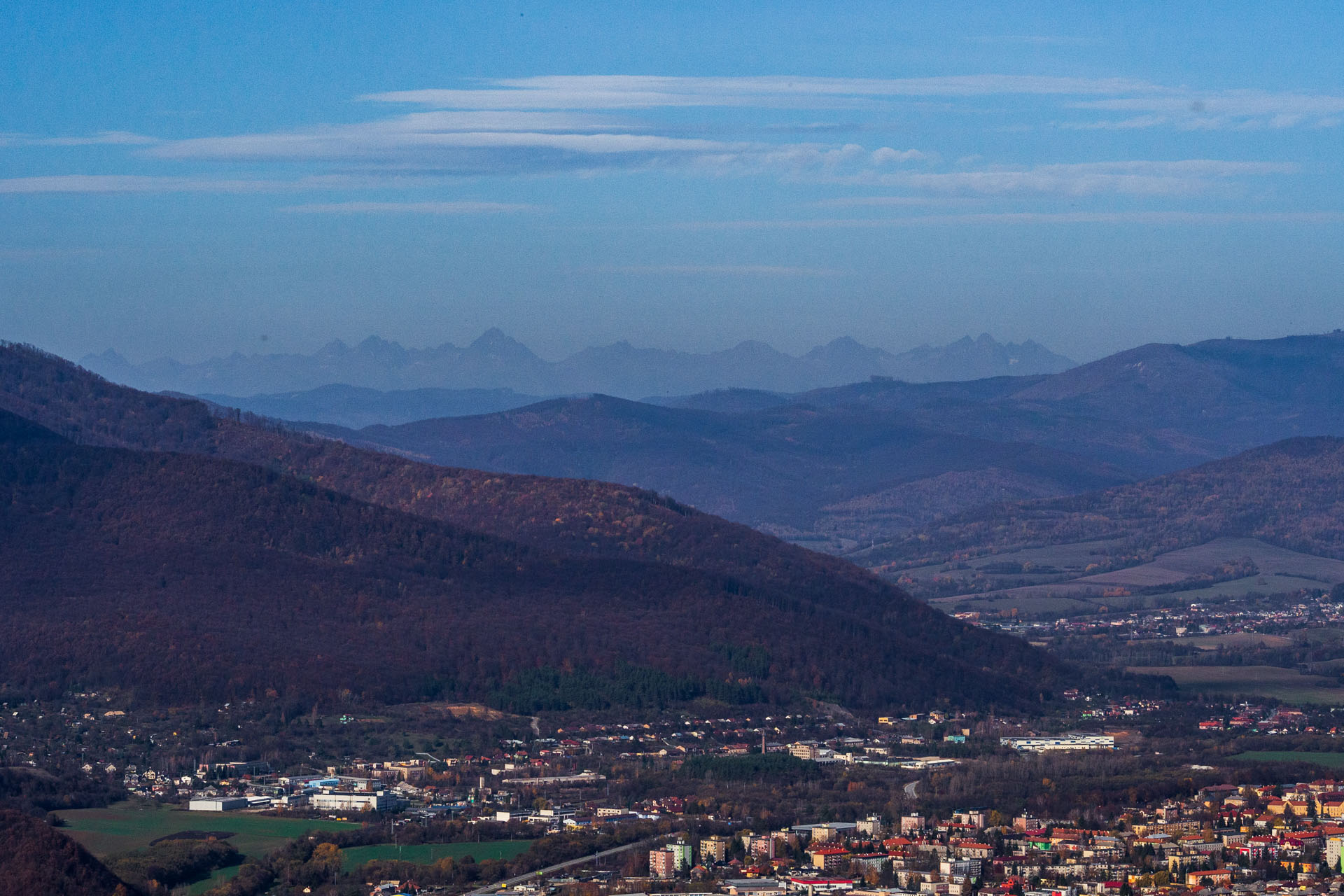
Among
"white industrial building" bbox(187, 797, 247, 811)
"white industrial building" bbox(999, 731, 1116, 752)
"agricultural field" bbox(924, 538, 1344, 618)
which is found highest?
"agricultural field" bbox(924, 538, 1344, 618)

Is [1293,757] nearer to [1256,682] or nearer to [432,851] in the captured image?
[1256,682]

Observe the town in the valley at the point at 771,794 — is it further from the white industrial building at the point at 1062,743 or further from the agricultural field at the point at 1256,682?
the agricultural field at the point at 1256,682

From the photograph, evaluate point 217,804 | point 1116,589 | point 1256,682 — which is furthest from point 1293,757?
point 1116,589

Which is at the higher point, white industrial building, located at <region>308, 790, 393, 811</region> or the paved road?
white industrial building, located at <region>308, 790, 393, 811</region>

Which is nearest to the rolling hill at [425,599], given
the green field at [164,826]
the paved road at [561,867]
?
the green field at [164,826]

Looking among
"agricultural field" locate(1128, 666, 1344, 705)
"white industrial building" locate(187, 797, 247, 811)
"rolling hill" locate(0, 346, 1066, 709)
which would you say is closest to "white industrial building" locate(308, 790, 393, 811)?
Answer: "white industrial building" locate(187, 797, 247, 811)

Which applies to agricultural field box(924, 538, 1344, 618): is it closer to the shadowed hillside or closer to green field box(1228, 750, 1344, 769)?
green field box(1228, 750, 1344, 769)

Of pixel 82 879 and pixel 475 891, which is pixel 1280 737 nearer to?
pixel 475 891
